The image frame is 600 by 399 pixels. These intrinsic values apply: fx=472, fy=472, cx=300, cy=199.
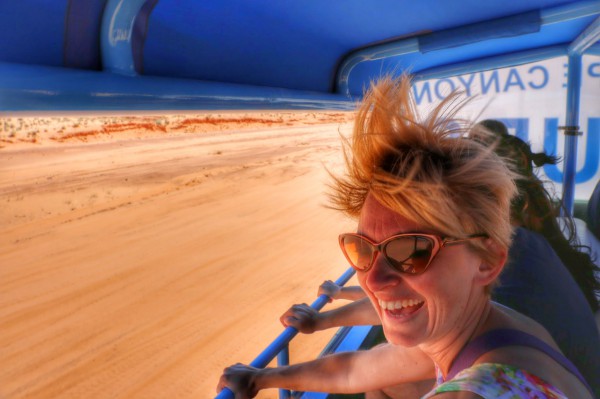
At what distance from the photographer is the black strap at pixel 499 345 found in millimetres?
834

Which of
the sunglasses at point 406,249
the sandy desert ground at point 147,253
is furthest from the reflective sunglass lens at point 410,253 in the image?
the sandy desert ground at point 147,253

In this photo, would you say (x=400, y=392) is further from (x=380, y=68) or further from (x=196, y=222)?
(x=196, y=222)

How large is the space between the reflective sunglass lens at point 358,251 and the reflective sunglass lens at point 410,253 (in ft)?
0.16

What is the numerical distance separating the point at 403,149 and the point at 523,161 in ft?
3.79

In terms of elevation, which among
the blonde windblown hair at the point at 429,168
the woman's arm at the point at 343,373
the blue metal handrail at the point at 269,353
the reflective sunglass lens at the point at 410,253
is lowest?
the woman's arm at the point at 343,373

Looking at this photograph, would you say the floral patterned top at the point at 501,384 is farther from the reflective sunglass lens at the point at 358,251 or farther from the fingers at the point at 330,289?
A: the fingers at the point at 330,289

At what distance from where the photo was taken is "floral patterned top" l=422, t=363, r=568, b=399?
71 cm

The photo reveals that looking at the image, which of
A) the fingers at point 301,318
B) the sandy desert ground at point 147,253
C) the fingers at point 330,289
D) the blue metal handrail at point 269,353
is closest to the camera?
the blue metal handrail at point 269,353

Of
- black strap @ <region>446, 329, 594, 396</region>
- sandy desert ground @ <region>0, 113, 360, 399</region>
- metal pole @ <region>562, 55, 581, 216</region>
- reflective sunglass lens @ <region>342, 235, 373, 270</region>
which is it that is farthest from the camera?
sandy desert ground @ <region>0, 113, 360, 399</region>

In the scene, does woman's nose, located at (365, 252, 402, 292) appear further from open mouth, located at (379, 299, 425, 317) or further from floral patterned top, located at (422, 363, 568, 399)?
floral patterned top, located at (422, 363, 568, 399)

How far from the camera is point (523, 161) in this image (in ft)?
6.07

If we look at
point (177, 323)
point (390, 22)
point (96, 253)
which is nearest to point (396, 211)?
point (390, 22)

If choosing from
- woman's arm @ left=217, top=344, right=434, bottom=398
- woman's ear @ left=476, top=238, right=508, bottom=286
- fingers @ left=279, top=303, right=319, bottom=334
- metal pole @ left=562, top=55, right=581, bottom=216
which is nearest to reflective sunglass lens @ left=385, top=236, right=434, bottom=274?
woman's ear @ left=476, top=238, right=508, bottom=286

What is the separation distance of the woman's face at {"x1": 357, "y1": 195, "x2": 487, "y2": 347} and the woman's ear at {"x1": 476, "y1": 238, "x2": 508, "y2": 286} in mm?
15
